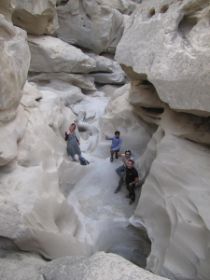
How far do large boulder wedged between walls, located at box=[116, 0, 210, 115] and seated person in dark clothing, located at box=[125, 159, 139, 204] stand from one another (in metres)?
1.93

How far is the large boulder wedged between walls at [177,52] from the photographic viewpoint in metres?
5.17

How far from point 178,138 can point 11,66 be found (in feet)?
10.8

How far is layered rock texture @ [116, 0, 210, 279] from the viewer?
5055 millimetres

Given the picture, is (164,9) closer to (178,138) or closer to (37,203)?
(178,138)

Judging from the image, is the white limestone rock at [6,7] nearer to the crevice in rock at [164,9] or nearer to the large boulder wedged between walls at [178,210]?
the crevice in rock at [164,9]

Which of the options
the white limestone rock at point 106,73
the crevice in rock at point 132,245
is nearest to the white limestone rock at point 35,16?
the white limestone rock at point 106,73

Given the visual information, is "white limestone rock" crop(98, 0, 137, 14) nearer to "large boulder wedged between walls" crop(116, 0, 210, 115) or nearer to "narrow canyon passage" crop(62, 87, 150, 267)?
"narrow canyon passage" crop(62, 87, 150, 267)

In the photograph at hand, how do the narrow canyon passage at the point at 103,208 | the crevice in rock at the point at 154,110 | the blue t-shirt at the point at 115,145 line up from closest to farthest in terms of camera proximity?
the narrow canyon passage at the point at 103,208, the crevice in rock at the point at 154,110, the blue t-shirt at the point at 115,145

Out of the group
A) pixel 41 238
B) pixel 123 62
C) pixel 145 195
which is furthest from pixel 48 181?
pixel 123 62

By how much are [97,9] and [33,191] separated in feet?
36.1

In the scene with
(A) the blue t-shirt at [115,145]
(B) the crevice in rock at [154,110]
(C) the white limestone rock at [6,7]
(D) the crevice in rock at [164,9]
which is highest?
(D) the crevice in rock at [164,9]

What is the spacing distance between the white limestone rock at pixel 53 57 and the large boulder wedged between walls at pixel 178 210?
6830 mm

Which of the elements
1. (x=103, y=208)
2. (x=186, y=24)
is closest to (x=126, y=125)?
(x=103, y=208)

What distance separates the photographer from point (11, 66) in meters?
6.18
